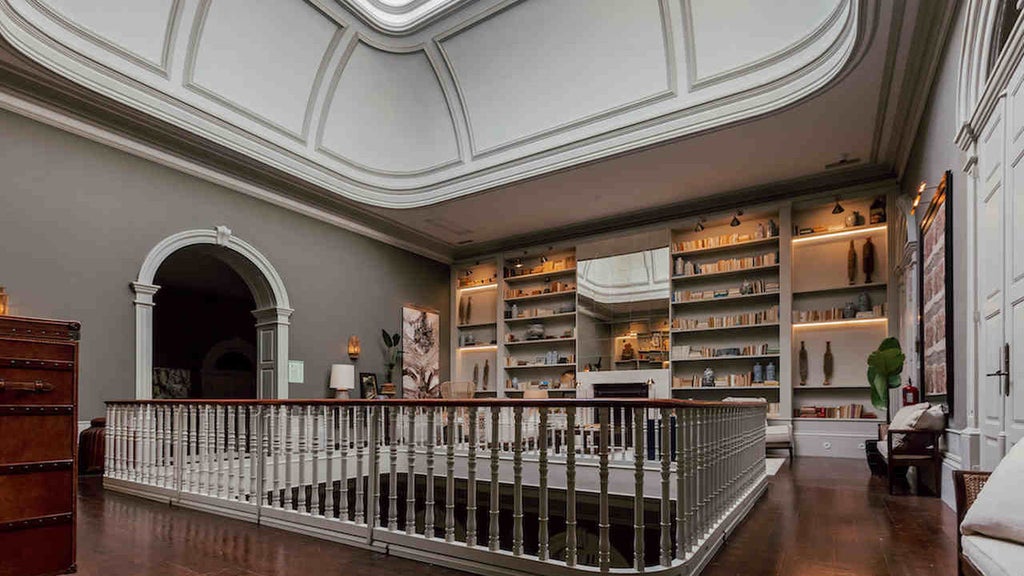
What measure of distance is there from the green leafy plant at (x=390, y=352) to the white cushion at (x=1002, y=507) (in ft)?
29.8

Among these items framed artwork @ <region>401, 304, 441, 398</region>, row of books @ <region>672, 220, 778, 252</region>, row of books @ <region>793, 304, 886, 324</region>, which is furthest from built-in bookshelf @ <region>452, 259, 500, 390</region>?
row of books @ <region>793, 304, 886, 324</region>

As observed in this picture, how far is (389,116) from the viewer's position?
9.20 m

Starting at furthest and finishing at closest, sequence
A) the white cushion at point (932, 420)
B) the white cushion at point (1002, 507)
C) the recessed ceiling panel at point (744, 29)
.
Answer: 1. the recessed ceiling panel at point (744, 29)
2. the white cushion at point (932, 420)
3. the white cushion at point (1002, 507)

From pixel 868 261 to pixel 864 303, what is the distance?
0.60 meters

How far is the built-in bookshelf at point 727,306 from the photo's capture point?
902cm

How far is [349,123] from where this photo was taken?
8.88 m

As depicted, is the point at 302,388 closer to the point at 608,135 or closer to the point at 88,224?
the point at 88,224

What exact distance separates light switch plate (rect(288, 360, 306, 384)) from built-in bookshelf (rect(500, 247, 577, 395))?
3.95 meters

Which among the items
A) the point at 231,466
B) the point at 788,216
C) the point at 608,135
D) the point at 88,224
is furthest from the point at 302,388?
the point at 788,216

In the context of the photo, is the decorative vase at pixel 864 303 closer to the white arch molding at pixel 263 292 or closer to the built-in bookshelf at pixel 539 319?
the built-in bookshelf at pixel 539 319

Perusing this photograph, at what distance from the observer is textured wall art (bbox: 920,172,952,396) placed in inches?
184

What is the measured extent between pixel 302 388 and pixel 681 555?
23.5ft

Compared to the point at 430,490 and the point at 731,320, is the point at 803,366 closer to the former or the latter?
the point at 731,320

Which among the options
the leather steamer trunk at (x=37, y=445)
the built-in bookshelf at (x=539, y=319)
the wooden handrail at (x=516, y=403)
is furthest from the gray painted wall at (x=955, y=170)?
the built-in bookshelf at (x=539, y=319)
